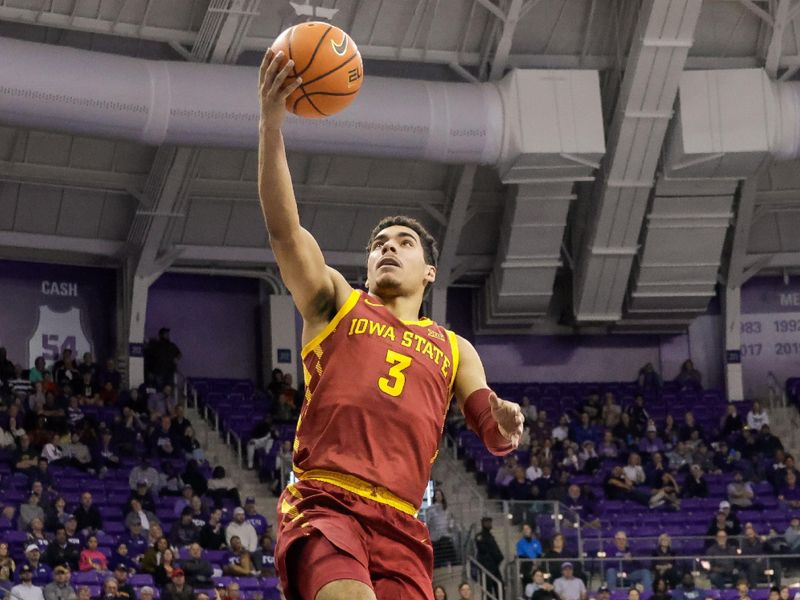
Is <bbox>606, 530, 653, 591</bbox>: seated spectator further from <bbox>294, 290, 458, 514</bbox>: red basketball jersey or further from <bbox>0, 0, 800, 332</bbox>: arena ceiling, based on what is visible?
<bbox>294, 290, 458, 514</bbox>: red basketball jersey

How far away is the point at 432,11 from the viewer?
2358cm

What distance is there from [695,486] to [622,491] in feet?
4.17

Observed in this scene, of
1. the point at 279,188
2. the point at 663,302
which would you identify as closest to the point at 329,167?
the point at 663,302

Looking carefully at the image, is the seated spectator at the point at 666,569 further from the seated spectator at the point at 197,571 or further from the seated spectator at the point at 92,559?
the seated spectator at the point at 92,559

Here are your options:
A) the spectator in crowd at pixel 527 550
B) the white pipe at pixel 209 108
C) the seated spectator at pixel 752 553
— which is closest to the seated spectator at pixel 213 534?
the spectator in crowd at pixel 527 550

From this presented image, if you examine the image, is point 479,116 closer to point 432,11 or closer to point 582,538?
point 432,11

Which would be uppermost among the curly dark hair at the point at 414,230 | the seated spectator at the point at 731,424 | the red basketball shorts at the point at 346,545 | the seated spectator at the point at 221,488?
the seated spectator at the point at 731,424

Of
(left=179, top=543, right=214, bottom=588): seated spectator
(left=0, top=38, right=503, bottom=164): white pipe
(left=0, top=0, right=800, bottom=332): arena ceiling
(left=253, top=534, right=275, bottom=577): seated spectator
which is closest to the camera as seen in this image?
(left=179, top=543, right=214, bottom=588): seated spectator

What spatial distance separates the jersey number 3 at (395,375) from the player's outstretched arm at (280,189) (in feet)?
1.44

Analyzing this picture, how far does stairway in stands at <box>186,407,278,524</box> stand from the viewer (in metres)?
23.4

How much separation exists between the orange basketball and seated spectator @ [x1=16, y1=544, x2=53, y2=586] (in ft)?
37.3

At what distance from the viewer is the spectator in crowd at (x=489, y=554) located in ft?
63.7

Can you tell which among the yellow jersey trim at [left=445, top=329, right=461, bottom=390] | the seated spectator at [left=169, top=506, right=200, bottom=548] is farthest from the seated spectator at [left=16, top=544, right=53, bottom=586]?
the yellow jersey trim at [left=445, top=329, right=461, bottom=390]

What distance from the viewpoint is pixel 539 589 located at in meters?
18.5
